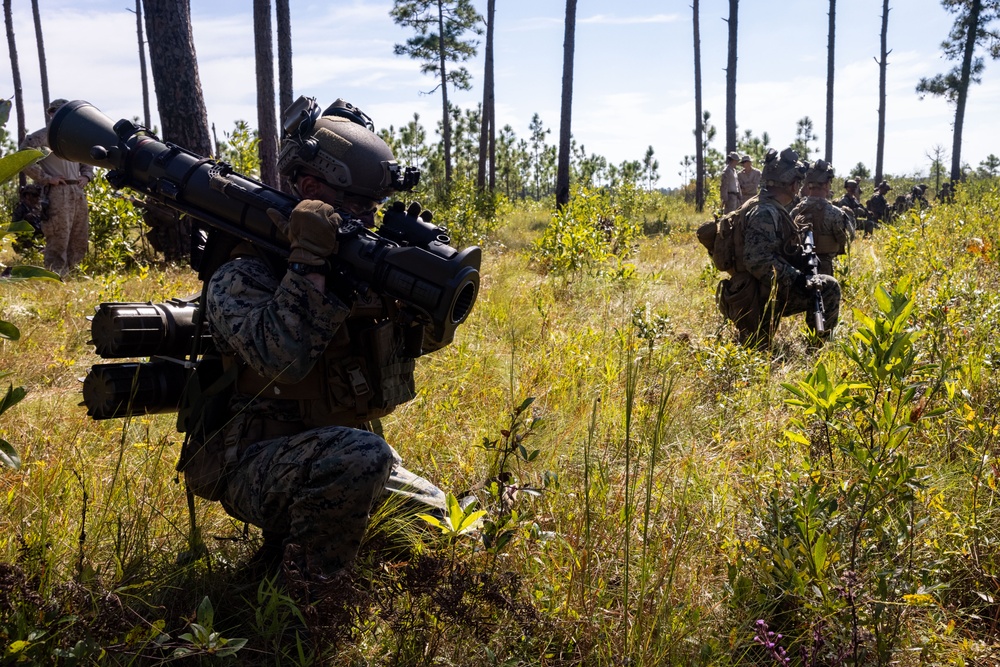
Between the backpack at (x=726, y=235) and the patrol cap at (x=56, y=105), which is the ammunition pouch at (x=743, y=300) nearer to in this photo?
the backpack at (x=726, y=235)

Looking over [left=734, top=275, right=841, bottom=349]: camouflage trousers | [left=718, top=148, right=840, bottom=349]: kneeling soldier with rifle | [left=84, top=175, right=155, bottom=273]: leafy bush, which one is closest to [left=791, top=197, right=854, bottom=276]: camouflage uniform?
[left=718, top=148, right=840, bottom=349]: kneeling soldier with rifle

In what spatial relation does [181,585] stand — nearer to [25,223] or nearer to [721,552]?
[25,223]

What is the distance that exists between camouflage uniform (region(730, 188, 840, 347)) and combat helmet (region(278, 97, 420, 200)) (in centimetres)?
379

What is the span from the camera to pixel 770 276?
18.2 ft

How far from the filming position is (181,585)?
2.24 metres

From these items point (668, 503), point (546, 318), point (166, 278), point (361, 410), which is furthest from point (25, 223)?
point (166, 278)

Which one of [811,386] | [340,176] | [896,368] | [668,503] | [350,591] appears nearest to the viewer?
[350,591]

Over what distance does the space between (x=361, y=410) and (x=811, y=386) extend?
149cm

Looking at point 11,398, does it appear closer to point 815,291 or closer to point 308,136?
point 308,136

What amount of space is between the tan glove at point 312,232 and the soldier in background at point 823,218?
5643mm

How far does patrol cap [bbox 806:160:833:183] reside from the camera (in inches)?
266

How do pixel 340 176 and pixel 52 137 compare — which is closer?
pixel 340 176

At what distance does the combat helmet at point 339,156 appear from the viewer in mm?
2398

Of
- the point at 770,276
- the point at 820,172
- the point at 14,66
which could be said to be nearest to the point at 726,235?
the point at 770,276
